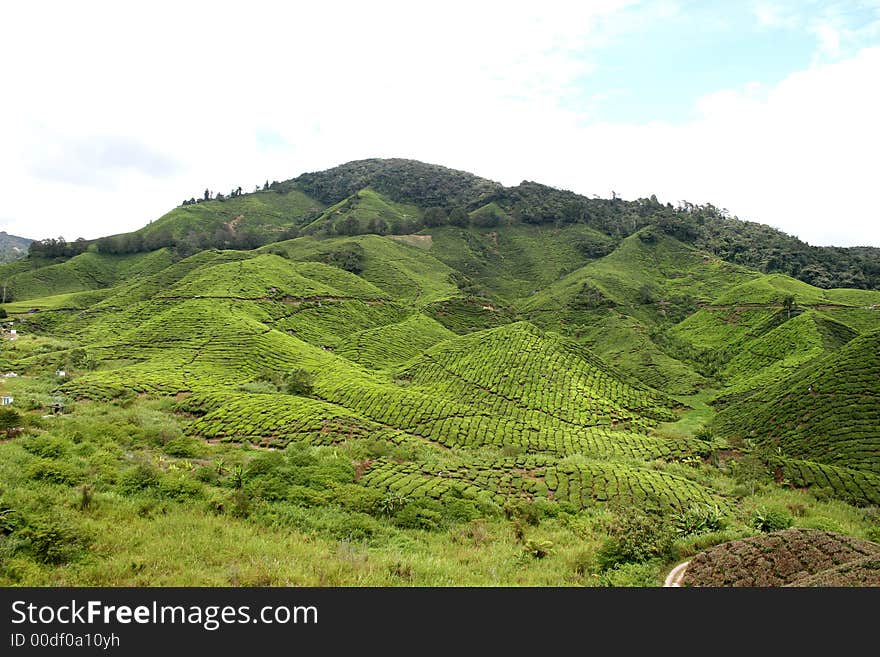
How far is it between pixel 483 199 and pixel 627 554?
176387 mm

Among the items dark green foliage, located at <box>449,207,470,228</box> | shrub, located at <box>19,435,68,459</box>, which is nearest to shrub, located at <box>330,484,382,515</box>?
shrub, located at <box>19,435,68,459</box>

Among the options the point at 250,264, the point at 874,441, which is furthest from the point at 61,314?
the point at 874,441

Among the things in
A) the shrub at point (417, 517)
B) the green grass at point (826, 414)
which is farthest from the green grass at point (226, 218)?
the green grass at point (826, 414)

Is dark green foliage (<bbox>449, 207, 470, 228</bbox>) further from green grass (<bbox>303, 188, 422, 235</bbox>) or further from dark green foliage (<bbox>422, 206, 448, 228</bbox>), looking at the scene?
green grass (<bbox>303, 188, 422, 235</bbox>)

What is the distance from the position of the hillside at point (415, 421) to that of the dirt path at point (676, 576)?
0.47m

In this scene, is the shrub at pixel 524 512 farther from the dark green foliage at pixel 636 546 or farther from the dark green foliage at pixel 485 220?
the dark green foliage at pixel 485 220

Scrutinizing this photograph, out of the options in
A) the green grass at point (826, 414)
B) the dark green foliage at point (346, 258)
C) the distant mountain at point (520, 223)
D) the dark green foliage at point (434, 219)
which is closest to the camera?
the green grass at point (826, 414)

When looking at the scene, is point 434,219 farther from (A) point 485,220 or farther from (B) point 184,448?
(B) point 184,448

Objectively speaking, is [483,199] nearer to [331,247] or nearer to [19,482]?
[331,247]

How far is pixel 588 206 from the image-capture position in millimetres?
171875

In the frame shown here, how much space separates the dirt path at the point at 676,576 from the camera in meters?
11.6

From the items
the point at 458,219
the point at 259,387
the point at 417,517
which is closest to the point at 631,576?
the point at 417,517

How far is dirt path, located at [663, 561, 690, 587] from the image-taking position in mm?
11643

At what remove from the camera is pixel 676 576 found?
12055 millimetres
